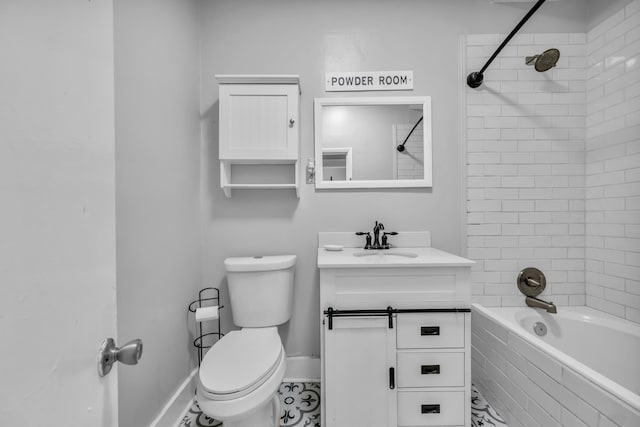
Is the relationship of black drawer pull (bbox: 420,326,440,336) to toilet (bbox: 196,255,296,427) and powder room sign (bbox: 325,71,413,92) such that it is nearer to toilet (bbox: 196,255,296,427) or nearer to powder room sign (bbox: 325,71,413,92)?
toilet (bbox: 196,255,296,427)

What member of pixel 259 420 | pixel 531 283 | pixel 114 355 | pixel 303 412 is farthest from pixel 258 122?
pixel 531 283

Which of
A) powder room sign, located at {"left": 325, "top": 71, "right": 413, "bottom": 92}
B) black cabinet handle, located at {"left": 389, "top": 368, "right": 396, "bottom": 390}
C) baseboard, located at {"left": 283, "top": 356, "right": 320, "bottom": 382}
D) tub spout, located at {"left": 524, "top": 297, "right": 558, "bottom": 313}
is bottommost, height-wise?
baseboard, located at {"left": 283, "top": 356, "right": 320, "bottom": 382}

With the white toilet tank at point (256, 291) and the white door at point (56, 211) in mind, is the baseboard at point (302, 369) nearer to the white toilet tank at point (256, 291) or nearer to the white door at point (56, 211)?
the white toilet tank at point (256, 291)

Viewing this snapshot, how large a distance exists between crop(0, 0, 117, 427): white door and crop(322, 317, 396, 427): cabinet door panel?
883 mm

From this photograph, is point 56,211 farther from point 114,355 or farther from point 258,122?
point 258,122

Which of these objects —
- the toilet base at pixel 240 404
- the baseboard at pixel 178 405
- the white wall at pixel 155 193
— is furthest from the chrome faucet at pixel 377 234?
the baseboard at pixel 178 405

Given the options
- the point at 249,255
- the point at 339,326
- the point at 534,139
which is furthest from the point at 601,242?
the point at 249,255

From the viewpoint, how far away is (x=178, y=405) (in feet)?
4.42

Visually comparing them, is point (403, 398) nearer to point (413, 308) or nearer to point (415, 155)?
point (413, 308)

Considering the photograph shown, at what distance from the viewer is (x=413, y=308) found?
122 cm

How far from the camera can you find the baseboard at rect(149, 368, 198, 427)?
1.22m

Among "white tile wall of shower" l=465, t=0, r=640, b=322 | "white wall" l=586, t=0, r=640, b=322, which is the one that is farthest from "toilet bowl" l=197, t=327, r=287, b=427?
"white wall" l=586, t=0, r=640, b=322

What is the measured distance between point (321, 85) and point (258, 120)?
49cm

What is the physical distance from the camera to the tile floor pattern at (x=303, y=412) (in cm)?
133
